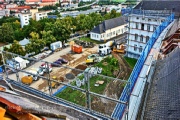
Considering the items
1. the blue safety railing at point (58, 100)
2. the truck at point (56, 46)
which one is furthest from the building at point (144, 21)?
the blue safety railing at point (58, 100)

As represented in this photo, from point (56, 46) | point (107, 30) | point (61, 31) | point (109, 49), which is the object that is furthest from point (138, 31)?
point (61, 31)

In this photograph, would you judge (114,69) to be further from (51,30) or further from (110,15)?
(110,15)

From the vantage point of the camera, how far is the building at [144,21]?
15.8 metres

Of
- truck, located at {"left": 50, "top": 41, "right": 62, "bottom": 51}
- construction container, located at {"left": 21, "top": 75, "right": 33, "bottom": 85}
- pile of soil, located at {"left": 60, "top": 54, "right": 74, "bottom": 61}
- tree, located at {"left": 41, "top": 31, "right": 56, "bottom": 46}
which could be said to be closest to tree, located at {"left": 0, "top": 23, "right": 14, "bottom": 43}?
tree, located at {"left": 41, "top": 31, "right": 56, "bottom": 46}

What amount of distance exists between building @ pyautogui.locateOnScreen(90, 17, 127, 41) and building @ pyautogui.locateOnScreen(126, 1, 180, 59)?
21.5ft

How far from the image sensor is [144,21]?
1647cm

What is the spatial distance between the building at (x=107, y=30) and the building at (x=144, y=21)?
258 inches

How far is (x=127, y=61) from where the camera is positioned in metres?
18.0

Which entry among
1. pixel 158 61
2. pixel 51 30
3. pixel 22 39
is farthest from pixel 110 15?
pixel 158 61

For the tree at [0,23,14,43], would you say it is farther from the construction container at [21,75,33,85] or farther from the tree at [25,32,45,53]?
the construction container at [21,75,33,85]

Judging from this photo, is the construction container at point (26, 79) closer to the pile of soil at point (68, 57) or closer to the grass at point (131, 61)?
the grass at point (131, 61)

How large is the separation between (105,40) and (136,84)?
64.8ft

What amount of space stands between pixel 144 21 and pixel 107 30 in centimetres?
876

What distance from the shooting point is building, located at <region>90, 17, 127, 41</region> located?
2459 centimetres
